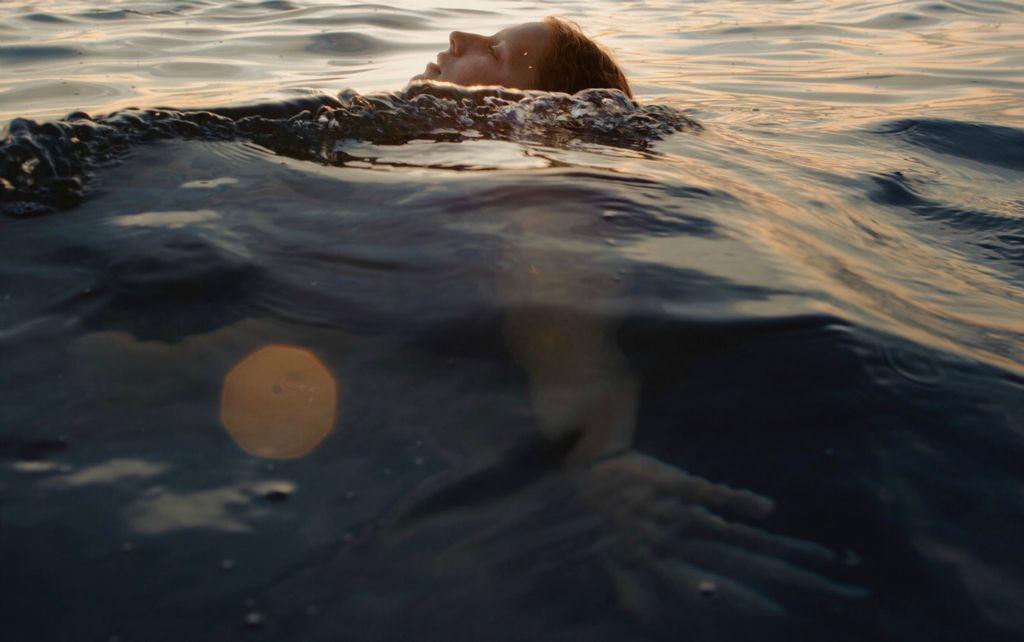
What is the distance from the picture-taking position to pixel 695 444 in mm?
1575

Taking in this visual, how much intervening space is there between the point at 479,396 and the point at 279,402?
403 millimetres

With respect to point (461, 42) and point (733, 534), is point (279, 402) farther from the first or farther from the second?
point (461, 42)

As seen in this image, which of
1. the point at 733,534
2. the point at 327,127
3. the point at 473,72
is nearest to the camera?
the point at 733,534

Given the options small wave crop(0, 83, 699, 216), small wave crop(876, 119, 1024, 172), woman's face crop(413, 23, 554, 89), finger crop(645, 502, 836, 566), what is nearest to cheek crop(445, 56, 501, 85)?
woman's face crop(413, 23, 554, 89)

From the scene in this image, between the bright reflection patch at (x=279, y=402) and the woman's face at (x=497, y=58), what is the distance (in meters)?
3.05

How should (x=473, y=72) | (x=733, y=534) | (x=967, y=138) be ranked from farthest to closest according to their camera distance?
(x=967, y=138) < (x=473, y=72) < (x=733, y=534)

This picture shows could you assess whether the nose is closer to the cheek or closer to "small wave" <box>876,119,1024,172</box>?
the cheek

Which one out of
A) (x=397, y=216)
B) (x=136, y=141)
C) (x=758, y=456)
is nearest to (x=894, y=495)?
(x=758, y=456)

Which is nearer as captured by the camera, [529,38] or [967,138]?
[529,38]

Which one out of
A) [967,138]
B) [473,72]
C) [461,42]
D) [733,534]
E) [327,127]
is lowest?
[733,534]

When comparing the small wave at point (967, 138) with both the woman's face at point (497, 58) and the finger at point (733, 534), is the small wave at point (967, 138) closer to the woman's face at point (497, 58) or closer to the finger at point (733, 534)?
the woman's face at point (497, 58)

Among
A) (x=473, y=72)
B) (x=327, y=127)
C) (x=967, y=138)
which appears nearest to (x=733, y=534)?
(x=327, y=127)

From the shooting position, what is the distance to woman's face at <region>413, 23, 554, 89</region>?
454 centimetres

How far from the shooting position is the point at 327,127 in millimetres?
3502
